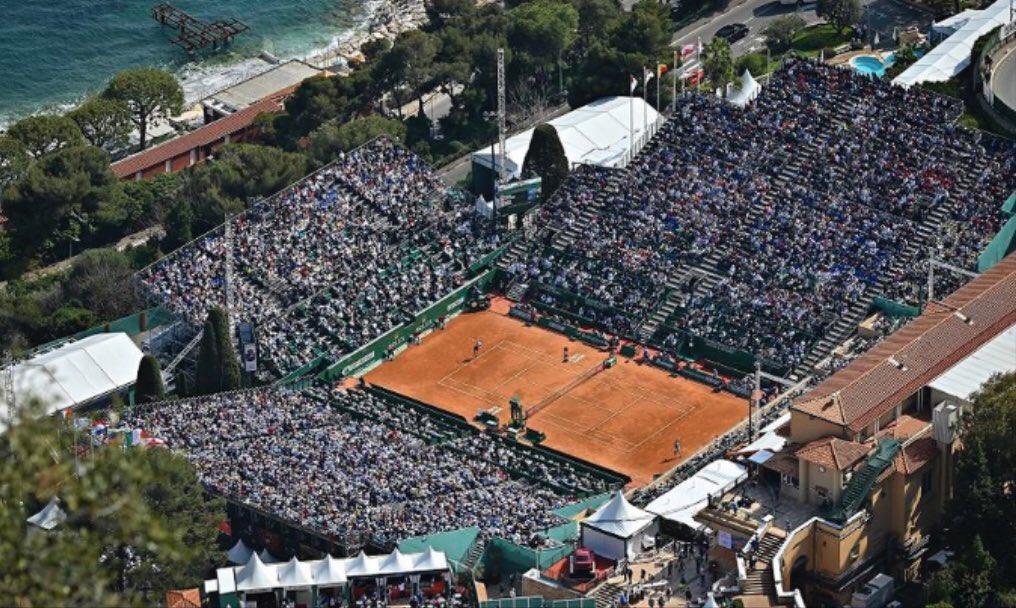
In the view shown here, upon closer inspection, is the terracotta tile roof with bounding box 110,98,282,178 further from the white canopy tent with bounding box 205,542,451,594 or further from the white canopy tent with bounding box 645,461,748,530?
the white canopy tent with bounding box 645,461,748,530

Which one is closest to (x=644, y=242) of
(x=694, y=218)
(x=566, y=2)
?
(x=694, y=218)

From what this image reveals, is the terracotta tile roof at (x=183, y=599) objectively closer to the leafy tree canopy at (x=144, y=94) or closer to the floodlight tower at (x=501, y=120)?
the floodlight tower at (x=501, y=120)

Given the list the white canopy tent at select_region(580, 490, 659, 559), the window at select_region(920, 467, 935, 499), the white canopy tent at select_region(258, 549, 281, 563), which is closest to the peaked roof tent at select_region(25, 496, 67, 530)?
the white canopy tent at select_region(258, 549, 281, 563)

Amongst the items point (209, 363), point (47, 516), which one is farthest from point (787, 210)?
point (47, 516)

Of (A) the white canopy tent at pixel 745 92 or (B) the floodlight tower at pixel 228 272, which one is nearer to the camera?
(B) the floodlight tower at pixel 228 272

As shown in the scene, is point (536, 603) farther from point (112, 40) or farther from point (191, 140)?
point (112, 40)

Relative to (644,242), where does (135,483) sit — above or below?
above

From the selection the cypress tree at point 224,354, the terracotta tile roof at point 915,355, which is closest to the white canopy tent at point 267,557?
the cypress tree at point 224,354

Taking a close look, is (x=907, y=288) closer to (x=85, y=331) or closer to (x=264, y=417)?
(x=264, y=417)
